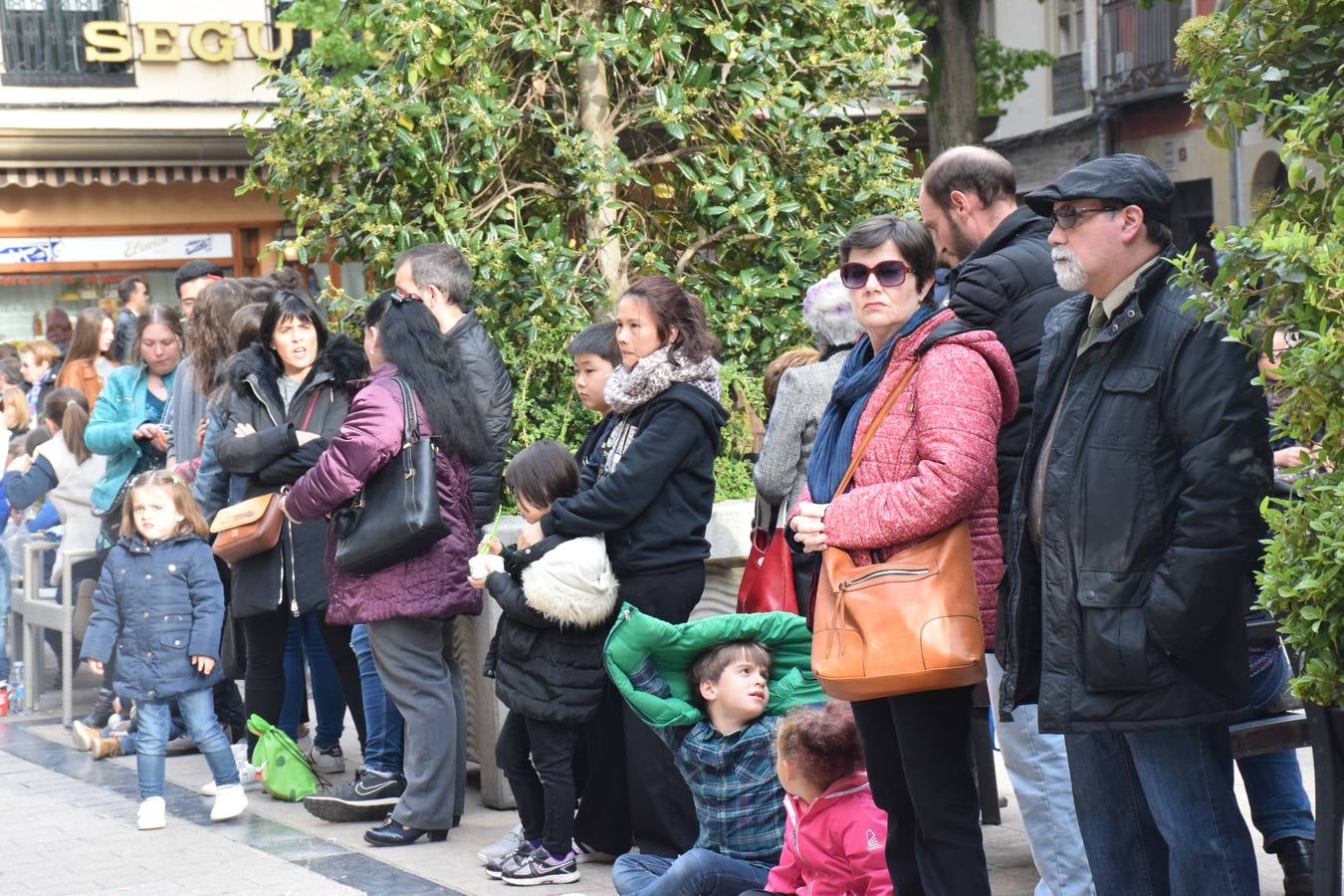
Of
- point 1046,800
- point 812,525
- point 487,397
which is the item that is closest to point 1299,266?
point 812,525

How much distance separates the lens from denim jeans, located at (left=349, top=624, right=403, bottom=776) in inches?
272

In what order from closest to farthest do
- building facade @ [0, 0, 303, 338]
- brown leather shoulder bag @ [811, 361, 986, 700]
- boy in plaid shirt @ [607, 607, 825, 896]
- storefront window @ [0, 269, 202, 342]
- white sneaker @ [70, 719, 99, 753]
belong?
brown leather shoulder bag @ [811, 361, 986, 700], boy in plaid shirt @ [607, 607, 825, 896], white sneaker @ [70, 719, 99, 753], building facade @ [0, 0, 303, 338], storefront window @ [0, 269, 202, 342]

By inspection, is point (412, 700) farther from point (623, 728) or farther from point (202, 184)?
point (202, 184)

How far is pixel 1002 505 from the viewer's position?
4.69 meters

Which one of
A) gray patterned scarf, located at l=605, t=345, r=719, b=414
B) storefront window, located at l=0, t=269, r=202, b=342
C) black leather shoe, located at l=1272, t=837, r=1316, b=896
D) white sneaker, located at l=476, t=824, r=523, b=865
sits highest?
storefront window, located at l=0, t=269, r=202, b=342

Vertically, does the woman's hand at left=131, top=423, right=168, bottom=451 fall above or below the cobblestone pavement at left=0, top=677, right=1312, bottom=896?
above

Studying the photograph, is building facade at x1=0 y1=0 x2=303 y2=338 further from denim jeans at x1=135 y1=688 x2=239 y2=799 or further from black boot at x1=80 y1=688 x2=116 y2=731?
denim jeans at x1=135 y1=688 x2=239 y2=799

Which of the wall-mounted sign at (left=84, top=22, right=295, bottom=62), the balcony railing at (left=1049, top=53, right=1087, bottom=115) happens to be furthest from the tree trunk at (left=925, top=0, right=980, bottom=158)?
the balcony railing at (left=1049, top=53, right=1087, bottom=115)

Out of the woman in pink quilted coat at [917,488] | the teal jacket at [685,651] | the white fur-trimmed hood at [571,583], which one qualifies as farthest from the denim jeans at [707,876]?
the white fur-trimmed hood at [571,583]

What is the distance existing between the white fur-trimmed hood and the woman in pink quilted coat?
124cm

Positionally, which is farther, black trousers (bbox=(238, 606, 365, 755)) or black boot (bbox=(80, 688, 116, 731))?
black boot (bbox=(80, 688, 116, 731))

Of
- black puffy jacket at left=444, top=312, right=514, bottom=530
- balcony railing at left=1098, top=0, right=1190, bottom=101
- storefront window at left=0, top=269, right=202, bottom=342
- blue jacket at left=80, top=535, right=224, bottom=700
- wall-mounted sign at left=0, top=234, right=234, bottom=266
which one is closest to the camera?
black puffy jacket at left=444, top=312, right=514, bottom=530

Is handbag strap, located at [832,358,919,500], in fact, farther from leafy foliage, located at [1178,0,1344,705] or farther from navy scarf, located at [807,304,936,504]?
leafy foliage, located at [1178,0,1344,705]

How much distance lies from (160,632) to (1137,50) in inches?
990
